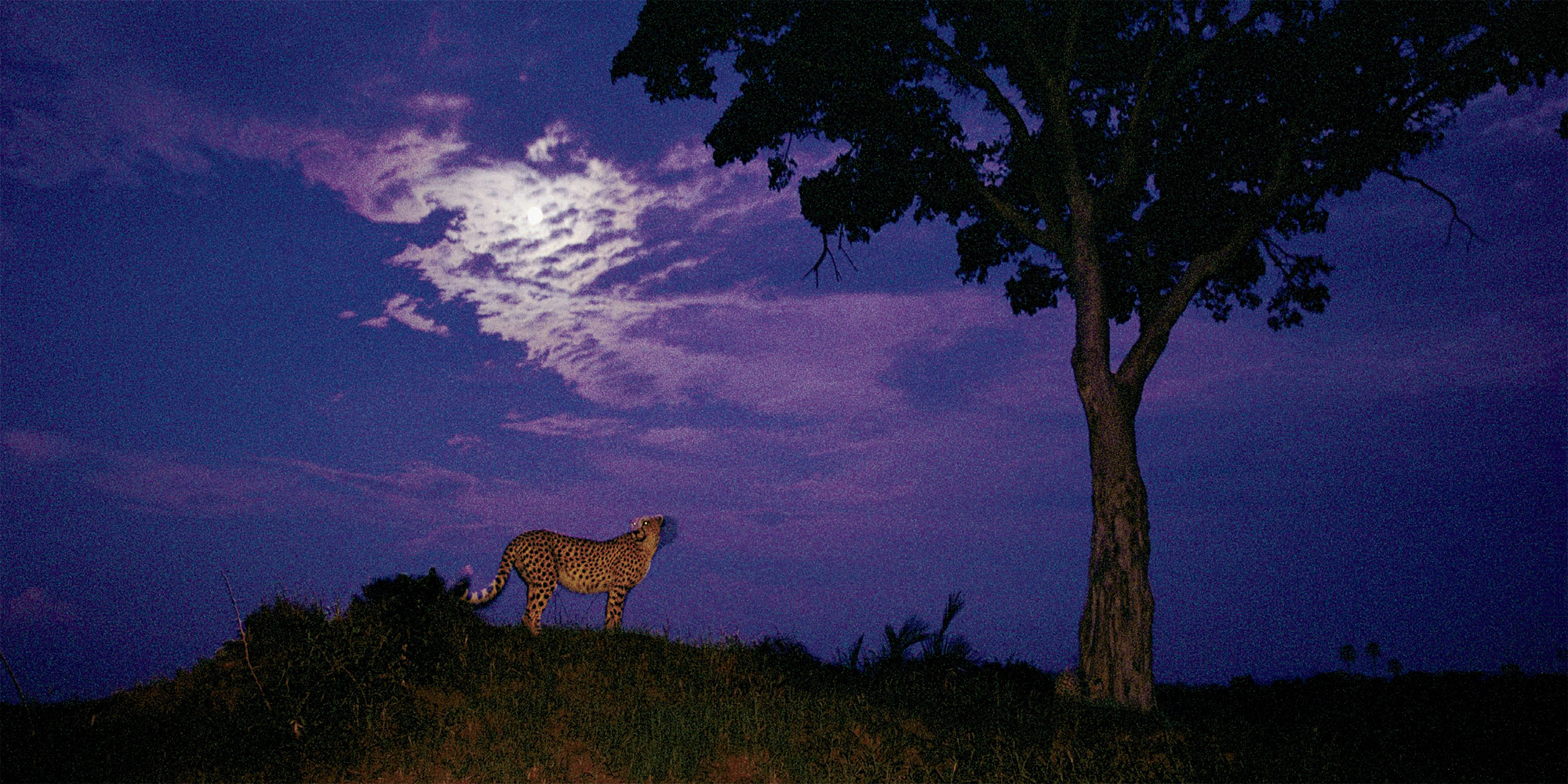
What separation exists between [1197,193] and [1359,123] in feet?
8.97

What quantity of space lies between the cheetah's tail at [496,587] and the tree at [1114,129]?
318 inches

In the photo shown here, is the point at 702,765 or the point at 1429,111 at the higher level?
the point at 1429,111

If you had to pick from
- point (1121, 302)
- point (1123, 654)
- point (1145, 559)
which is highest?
point (1121, 302)

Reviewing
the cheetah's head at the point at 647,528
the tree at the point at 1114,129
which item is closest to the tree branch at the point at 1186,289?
the tree at the point at 1114,129

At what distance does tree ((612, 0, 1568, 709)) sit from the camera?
15.1 meters

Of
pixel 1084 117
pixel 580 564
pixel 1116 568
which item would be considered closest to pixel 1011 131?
pixel 1084 117

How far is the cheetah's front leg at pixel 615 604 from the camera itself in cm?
1716

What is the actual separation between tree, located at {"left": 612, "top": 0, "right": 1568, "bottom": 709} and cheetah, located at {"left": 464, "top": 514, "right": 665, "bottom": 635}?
6525mm

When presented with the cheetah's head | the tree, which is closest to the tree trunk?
the tree

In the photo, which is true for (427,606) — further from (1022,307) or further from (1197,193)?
(1197,193)

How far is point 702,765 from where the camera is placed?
30.3 feet

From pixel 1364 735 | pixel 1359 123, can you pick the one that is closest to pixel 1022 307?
pixel 1359 123

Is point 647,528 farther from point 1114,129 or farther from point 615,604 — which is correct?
point 1114,129

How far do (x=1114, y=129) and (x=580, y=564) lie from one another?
13.1 m
